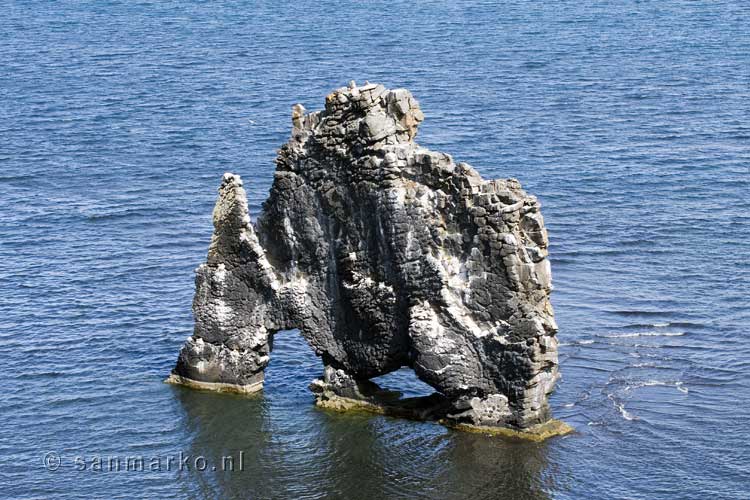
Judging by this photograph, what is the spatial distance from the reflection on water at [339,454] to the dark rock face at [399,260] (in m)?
1.64

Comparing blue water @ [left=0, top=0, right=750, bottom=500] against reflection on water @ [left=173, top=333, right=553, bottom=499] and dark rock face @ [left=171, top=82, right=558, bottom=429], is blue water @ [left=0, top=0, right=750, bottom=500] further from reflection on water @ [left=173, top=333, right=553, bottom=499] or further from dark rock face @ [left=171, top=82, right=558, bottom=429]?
dark rock face @ [left=171, top=82, right=558, bottom=429]

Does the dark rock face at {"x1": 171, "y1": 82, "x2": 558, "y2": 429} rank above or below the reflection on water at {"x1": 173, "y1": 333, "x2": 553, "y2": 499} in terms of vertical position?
above

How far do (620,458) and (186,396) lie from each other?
63.3ft

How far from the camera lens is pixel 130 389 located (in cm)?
6544

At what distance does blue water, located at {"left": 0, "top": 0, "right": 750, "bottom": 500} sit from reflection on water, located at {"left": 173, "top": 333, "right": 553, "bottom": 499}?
0.12 meters

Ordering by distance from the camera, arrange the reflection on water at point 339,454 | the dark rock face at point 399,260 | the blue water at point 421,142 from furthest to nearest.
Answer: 1. the blue water at point 421,142
2. the dark rock face at point 399,260
3. the reflection on water at point 339,454

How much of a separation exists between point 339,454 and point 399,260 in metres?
7.95

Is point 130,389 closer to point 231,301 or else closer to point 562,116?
point 231,301

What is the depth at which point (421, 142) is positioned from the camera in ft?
335

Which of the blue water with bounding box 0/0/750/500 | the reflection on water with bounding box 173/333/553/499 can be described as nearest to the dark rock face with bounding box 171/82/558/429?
the reflection on water with bounding box 173/333/553/499

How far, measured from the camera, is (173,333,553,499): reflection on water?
2168 inches

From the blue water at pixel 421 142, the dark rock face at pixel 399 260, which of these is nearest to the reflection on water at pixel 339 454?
the blue water at pixel 421 142

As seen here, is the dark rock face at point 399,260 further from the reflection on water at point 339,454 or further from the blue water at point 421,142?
the blue water at point 421,142

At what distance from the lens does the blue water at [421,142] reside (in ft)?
188
